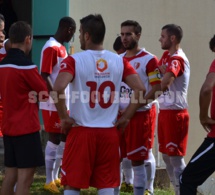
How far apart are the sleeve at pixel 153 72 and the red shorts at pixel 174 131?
871 mm

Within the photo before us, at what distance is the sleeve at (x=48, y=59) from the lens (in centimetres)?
943

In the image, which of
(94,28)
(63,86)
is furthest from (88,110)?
(94,28)

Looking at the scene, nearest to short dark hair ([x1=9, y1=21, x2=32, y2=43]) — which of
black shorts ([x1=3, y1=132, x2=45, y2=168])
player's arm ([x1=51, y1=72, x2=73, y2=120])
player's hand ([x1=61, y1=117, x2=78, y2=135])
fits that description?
player's arm ([x1=51, y1=72, x2=73, y2=120])

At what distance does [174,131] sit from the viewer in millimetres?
9305

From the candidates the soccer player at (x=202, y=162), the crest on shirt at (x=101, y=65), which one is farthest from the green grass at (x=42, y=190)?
the crest on shirt at (x=101, y=65)

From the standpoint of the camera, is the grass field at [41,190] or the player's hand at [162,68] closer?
the player's hand at [162,68]

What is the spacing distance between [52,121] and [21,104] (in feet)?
7.43

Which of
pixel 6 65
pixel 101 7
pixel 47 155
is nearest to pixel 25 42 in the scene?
pixel 6 65

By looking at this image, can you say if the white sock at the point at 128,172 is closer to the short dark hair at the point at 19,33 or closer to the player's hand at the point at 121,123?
the player's hand at the point at 121,123

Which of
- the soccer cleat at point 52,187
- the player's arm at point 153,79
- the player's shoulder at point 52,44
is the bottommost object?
the soccer cleat at point 52,187

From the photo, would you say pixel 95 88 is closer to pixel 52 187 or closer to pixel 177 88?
pixel 177 88

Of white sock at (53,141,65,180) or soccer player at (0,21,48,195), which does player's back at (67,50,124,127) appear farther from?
white sock at (53,141,65,180)

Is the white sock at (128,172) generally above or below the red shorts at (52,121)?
below

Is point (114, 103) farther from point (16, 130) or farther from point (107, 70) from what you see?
point (16, 130)
